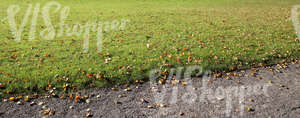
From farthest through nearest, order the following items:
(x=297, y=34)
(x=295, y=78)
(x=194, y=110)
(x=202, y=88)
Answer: (x=297, y=34) → (x=295, y=78) → (x=202, y=88) → (x=194, y=110)

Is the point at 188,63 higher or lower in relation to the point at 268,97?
higher

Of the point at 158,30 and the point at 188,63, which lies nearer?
the point at 188,63

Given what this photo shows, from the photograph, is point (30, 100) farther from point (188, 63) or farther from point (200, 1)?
point (200, 1)

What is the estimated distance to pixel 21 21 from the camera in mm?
13477

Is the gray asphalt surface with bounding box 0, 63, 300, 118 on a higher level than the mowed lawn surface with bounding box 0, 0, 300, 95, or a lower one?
lower

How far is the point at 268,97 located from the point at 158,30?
769cm

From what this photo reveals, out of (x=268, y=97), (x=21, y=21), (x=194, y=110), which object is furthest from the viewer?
(x=21, y=21)

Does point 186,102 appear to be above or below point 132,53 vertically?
below

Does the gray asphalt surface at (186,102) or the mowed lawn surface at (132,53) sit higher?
the mowed lawn surface at (132,53)

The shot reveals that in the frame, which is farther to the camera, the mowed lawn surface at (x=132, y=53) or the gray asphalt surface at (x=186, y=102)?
the mowed lawn surface at (x=132, y=53)

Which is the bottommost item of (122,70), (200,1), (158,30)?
(122,70)

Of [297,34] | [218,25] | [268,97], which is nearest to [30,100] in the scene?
[268,97]

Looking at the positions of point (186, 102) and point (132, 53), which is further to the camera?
point (132, 53)

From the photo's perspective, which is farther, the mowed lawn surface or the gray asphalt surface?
the mowed lawn surface
